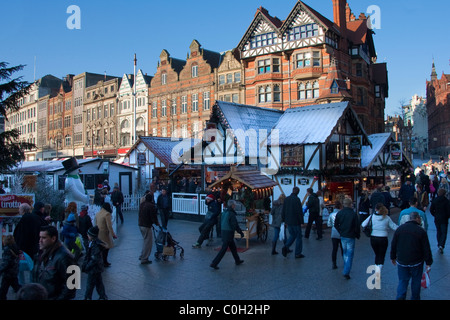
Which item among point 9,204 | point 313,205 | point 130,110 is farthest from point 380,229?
point 130,110

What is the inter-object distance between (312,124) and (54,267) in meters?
15.3

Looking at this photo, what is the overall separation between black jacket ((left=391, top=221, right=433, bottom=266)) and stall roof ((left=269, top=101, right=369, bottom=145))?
10.6m

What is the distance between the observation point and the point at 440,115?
267 feet

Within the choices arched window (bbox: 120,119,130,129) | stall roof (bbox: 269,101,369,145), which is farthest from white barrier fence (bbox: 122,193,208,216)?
arched window (bbox: 120,119,130,129)

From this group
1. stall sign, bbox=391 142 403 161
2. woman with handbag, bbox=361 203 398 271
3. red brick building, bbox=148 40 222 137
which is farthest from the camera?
red brick building, bbox=148 40 222 137

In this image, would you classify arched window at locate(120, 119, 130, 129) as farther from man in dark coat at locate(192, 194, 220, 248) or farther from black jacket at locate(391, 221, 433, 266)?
black jacket at locate(391, 221, 433, 266)

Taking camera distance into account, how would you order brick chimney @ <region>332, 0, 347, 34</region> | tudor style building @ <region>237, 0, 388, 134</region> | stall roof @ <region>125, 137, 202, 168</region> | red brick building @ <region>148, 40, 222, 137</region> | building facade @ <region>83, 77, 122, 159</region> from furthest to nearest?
building facade @ <region>83, 77, 122, 159</region>
red brick building @ <region>148, 40, 222, 137</region>
brick chimney @ <region>332, 0, 347, 34</region>
tudor style building @ <region>237, 0, 388, 134</region>
stall roof @ <region>125, 137, 202, 168</region>

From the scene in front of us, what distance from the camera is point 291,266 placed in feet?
31.4

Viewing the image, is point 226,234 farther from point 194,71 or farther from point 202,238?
point 194,71

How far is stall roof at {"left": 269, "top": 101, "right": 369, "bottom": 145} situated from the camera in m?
17.3

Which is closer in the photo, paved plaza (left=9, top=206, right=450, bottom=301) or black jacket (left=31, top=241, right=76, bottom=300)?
black jacket (left=31, top=241, right=76, bottom=300)

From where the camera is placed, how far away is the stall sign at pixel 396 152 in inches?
914

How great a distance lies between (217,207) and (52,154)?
206 ft
